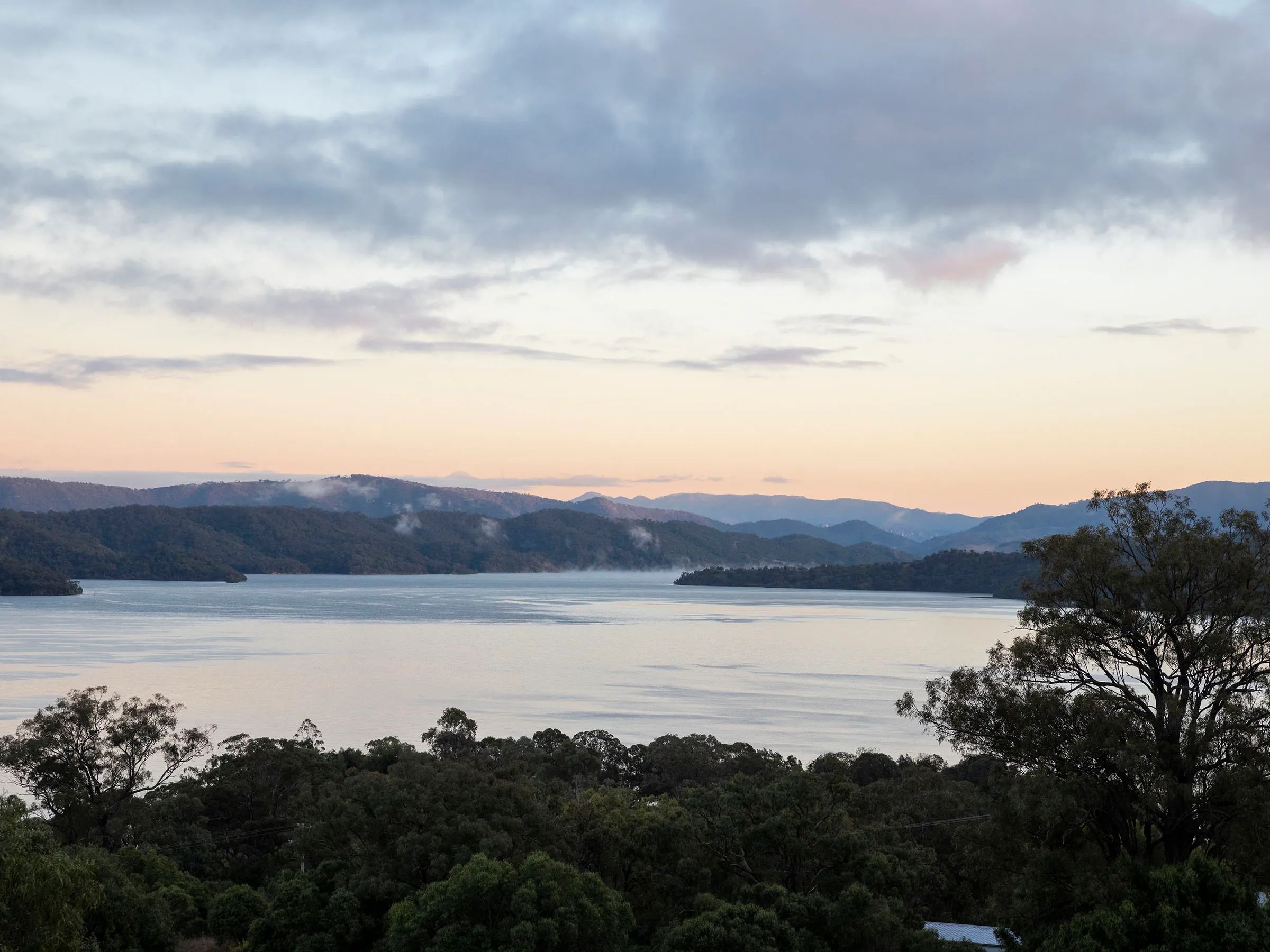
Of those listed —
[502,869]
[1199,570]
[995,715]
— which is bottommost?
[502,869]

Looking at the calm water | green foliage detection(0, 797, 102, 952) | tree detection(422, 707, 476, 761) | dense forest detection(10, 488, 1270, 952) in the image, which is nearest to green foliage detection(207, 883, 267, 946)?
dense forest detection(10, 488, 1270, 952)

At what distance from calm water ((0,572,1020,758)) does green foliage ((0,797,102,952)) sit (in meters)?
43.7

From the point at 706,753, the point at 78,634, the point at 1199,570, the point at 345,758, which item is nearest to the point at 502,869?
the point at 1199,570

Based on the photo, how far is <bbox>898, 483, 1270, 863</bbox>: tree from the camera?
1444cm

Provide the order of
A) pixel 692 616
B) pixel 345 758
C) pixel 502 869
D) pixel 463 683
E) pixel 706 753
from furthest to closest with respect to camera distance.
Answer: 1. pixel 692 616
2. pixel 463 683
3. pixel 706 753
4. pixel 345 758
5. pixel 502 869

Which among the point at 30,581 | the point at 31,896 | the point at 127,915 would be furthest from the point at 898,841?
the point at 30,581

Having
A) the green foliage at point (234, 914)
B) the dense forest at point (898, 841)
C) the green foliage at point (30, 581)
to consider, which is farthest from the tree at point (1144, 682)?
the green foliage at point (30, 581)

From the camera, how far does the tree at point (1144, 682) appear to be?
1444 centimetres

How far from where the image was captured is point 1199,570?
15.0 metres

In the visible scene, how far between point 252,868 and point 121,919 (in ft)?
33.0

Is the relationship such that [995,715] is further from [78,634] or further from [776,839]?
[78,634]

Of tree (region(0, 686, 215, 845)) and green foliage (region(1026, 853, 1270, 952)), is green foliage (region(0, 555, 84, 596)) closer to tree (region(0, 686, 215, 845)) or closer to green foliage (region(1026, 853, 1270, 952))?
tree (region(0, 686, 215, 845))

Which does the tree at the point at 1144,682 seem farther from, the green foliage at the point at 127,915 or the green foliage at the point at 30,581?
the green foliage at the point at 30,581

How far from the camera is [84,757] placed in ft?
98.6
